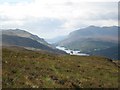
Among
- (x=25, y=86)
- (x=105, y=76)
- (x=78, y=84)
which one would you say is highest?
(x=25, y=86)

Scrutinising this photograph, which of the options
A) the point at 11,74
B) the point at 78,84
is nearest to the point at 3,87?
the point at 11,74

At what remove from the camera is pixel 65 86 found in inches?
1024

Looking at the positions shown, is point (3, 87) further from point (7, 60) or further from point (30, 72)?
point (7, 60)

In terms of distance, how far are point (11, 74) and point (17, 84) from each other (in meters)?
2.69

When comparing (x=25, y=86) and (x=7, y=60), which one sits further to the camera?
(x=7, y=60)

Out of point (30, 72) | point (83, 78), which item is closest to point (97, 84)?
point (83, 78)

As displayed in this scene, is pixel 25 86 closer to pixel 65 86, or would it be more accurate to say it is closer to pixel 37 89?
pixel 37 89

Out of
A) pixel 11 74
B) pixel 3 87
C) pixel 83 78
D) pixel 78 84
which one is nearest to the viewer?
pixel 3 87

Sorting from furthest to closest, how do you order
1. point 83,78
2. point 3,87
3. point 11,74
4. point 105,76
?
point 105,76 < point 83,78 < point 11,74 < point 3,87

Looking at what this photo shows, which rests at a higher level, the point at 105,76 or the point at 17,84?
the point at 17,84

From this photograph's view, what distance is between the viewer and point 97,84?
29.1 m

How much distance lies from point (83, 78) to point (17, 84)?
918cm

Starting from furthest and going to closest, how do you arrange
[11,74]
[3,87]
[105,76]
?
[105,76] < [11,74] < [3,87]

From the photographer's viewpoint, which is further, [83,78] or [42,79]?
[83,78]
